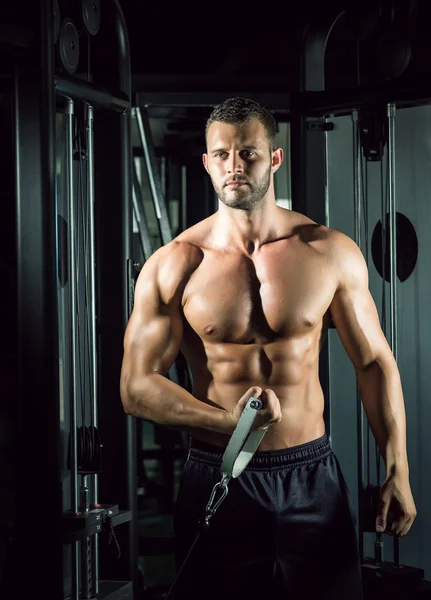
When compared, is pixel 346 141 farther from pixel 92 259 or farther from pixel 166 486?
pixel 166 486

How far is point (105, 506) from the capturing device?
2770 millimetres

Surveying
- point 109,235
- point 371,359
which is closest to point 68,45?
point 109,235

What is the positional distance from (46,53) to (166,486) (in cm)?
284

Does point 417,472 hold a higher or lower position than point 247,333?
lower

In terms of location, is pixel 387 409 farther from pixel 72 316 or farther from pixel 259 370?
pixel 72 316

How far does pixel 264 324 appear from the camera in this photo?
2.26 meters

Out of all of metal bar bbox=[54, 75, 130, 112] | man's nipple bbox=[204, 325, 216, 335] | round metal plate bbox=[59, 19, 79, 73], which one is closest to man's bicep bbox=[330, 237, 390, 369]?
man's nipple bbox=[204, 325, 216, 335]

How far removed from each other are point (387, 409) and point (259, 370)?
32cm

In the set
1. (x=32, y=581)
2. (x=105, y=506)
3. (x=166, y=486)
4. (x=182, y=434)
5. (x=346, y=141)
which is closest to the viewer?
(x=32, y=581)

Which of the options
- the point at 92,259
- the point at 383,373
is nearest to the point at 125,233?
the point at 92,259

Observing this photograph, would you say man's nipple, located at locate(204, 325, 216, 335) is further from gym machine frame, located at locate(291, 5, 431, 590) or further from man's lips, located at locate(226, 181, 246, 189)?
gym machine frame, located at locate(291, 5, 431, 590)

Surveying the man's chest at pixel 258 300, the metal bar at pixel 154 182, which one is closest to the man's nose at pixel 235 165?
the man's chest at pixel 258 300

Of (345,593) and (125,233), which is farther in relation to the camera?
(125,233)

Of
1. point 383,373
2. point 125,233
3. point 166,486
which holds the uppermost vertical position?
point 125,233
